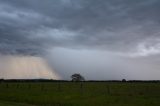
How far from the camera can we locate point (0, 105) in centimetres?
2788

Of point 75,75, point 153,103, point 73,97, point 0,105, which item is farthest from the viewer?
point 75,75

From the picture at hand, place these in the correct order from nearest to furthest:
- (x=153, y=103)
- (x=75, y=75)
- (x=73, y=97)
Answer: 1. (x=153, y=103)
2. (x=73, y=97)
3. (x=75, y=75)

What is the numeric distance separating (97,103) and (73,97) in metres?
6.98

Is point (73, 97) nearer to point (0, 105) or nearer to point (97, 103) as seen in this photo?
point (97, 103)

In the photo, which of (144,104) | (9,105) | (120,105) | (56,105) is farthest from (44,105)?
(144,104)

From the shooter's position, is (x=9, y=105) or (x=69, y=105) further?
(x=69, y=105)

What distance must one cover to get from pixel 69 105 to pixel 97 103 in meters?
2.84

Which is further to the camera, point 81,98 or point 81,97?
point 81,97

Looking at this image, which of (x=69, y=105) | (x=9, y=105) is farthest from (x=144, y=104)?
(x=9, y=105)

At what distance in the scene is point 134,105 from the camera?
94.0ft

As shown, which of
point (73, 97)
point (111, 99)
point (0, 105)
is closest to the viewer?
point (0, 105)

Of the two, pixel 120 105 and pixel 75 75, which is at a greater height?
pixel 75 75

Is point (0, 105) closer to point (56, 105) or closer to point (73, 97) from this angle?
point (56, 105)

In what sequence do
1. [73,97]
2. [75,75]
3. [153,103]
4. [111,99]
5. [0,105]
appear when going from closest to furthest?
1. [0,105]
2. [153,103]
3. [111,99]
4. [73,97]
5. [75,75]
